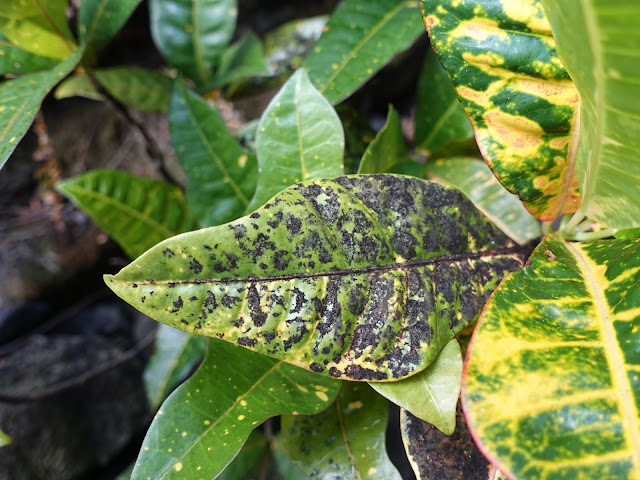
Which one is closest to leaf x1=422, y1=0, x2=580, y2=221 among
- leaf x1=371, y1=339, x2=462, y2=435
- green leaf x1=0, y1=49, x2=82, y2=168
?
leaf x1=371, y1=339, x2=462, y2=435

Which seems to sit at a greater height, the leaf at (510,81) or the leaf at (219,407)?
the leaf at (510,81)

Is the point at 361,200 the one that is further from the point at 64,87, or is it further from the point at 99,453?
the point at 99,453

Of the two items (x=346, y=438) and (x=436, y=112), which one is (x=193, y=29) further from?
(x=346, y=438)

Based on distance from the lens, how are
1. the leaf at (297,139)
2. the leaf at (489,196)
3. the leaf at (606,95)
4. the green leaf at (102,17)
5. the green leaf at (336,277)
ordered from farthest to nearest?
the green leaf at (102,17) → the leaf at (489,196) → the leaf at (297,139) → the green leaf at (336,277) → the leaf at (606,95)

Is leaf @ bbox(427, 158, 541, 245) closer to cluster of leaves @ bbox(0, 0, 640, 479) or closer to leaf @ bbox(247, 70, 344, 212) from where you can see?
cluster of leaves @ bbox(0, 0, 640, 479)

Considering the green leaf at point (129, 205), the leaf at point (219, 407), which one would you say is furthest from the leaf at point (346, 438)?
the green leaf at point (129, 205)

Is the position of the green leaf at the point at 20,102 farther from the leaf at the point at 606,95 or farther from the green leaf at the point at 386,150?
the leaf at the point at 606,95

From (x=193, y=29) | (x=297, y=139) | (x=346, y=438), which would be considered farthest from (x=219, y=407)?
(x=193, y=29)
